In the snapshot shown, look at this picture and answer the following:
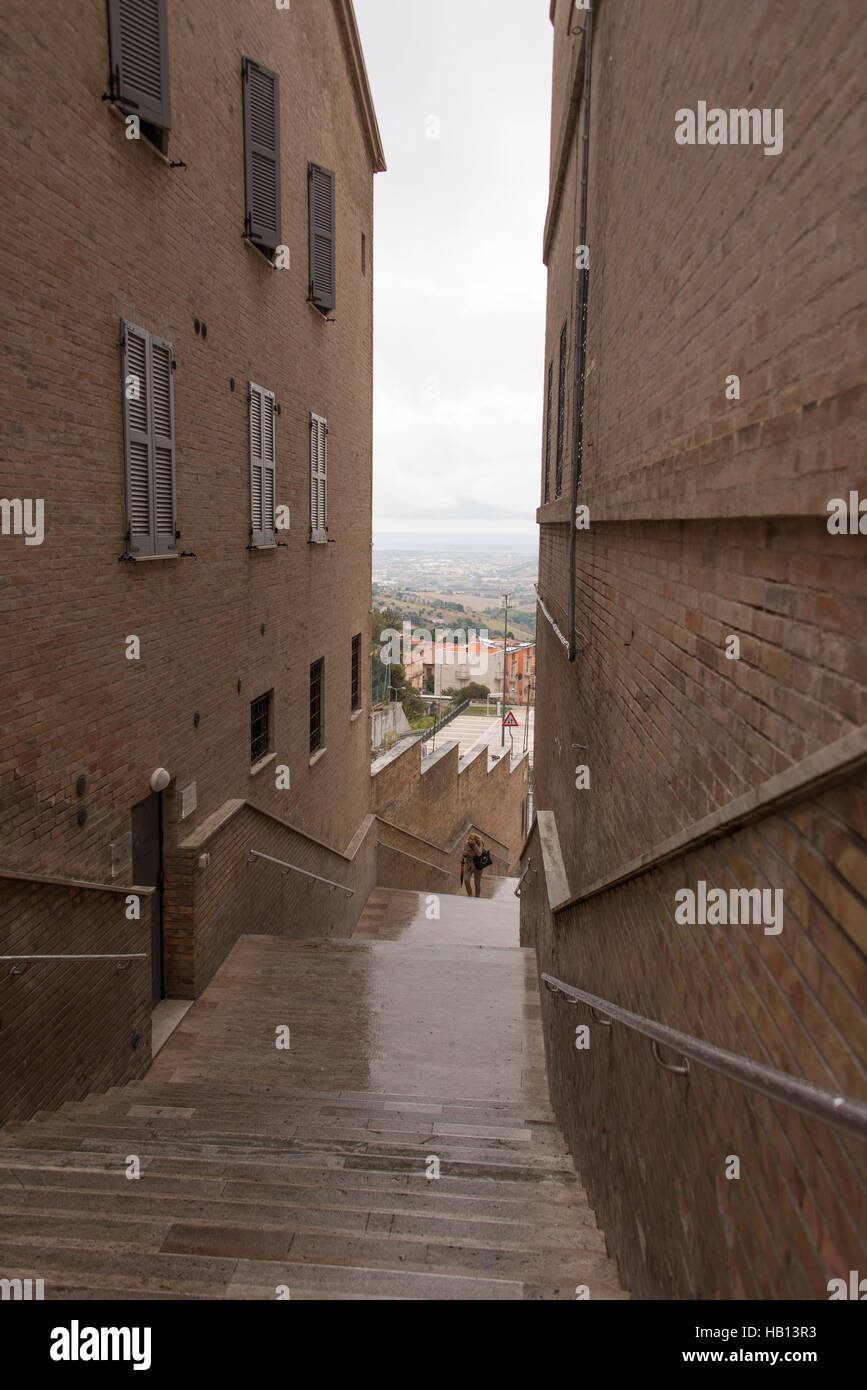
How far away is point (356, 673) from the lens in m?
16.6

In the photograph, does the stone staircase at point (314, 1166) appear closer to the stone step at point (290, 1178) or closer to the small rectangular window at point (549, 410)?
the stone step at point (290, 1178)

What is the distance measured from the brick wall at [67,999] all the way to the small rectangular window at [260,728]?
359 cm

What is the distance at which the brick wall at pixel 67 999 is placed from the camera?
505 cm

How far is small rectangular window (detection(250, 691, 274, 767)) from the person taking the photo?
10289 millimetres

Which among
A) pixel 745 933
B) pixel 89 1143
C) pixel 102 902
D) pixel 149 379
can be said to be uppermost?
pixel 149 379

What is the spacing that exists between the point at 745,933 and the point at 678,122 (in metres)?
3.70

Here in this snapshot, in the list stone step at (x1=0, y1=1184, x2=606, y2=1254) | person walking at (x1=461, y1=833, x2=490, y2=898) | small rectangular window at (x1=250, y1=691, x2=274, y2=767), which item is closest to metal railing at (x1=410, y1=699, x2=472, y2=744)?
person walking at (x1=461, y1=833, x2=490, y2=898)

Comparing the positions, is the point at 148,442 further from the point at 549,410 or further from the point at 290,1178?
the point at 549,410

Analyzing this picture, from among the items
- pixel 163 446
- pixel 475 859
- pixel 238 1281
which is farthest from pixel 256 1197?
pixel 475 859

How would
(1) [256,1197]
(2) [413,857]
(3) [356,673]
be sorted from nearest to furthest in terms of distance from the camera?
(1) [256,1197], (3) [356,673], (2) [413,857]

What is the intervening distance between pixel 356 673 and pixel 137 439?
10110 mm

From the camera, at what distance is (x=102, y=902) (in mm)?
6262

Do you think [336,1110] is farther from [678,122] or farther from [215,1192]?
[678,122]
